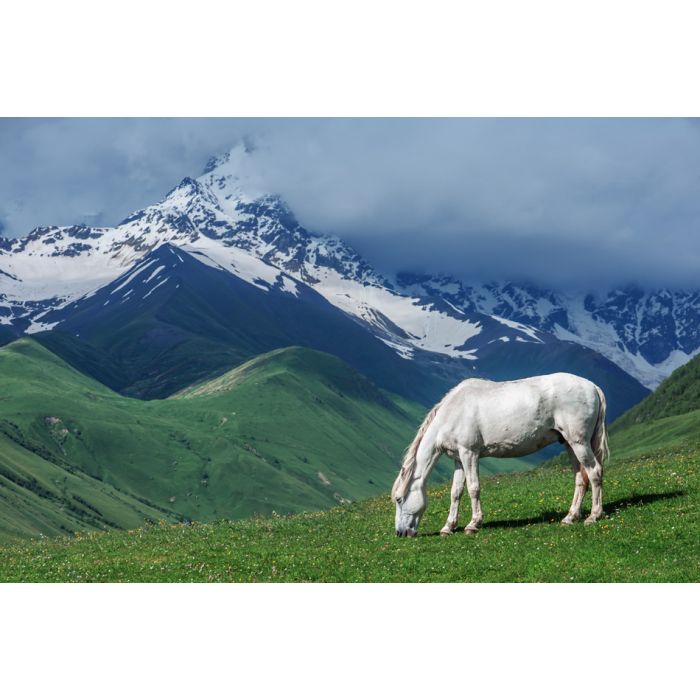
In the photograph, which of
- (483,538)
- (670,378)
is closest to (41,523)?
(670,378)

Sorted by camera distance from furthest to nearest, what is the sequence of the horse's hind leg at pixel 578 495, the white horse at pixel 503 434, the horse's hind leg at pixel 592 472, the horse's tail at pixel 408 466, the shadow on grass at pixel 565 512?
the shadow on grass at pixel 565 512 → the horse's tail at pixel 408 466 → the white horse at pixel 503 434 → the horse's hind leg at pixel 578 495 → the horse's hind leg at pixel 592 472

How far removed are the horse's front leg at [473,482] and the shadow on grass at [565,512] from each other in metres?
0.78

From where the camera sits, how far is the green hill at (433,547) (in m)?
28.2

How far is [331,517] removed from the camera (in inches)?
1646

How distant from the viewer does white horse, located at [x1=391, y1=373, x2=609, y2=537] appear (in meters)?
32.7

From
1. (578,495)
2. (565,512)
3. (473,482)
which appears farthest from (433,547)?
(565,512)

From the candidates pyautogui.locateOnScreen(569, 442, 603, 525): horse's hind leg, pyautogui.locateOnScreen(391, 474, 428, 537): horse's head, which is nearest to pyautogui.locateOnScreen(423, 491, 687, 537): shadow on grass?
pyautogui.locateOnScreen(391, 474, 428, 537): horse's head

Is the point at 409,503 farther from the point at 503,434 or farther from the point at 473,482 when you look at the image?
the point at 503,434

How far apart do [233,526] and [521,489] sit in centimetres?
1205

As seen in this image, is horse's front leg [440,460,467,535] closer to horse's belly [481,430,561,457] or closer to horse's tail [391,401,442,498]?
horse's belly [481,430,561,457]

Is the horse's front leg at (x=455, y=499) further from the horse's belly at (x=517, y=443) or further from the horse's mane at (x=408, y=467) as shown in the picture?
the horse's mane at (x=408, y=467)

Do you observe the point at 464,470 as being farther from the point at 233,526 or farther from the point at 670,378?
the point at 670,378

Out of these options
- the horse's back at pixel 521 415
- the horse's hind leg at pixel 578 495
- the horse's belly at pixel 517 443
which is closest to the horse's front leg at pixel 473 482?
the horse's back at pixel 521 415

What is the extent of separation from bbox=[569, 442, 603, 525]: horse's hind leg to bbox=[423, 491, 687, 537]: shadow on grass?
114 centimetres
